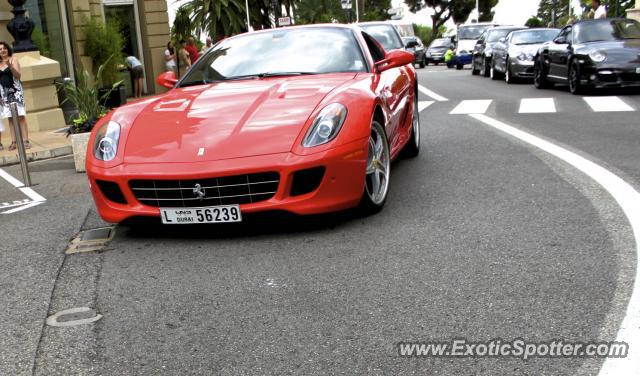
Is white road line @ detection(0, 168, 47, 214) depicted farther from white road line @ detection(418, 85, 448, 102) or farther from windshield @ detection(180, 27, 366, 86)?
white road line @ detection(418, 85, 448, 102)

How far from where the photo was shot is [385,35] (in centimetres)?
1569

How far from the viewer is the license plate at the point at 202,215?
16.7 ft

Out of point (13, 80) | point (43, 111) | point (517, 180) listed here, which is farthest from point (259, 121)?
point (43, 111)

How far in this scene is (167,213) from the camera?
521cm

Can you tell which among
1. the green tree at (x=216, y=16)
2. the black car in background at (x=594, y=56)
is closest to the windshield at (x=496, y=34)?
the black car in background at (x=594, y=56)

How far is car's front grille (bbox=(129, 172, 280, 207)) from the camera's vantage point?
507cm

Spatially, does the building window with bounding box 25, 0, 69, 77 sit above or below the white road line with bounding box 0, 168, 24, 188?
above

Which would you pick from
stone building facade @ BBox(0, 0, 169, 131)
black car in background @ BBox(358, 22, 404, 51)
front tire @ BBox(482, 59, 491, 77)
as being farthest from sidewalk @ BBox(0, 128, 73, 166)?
front tire @ BBox(482, 59, 491, 77)

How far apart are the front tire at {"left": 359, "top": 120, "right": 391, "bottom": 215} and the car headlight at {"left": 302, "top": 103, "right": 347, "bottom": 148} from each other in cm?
37

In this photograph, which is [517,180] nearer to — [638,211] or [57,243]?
[638,211]

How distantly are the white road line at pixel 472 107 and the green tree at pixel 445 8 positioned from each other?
3159 inches

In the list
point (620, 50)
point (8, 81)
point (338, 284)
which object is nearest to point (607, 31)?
point (620, 50)

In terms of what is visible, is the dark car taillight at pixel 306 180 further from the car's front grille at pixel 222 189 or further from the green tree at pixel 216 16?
the green tree at pixel 216 16

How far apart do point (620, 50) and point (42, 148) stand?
33.5ft
